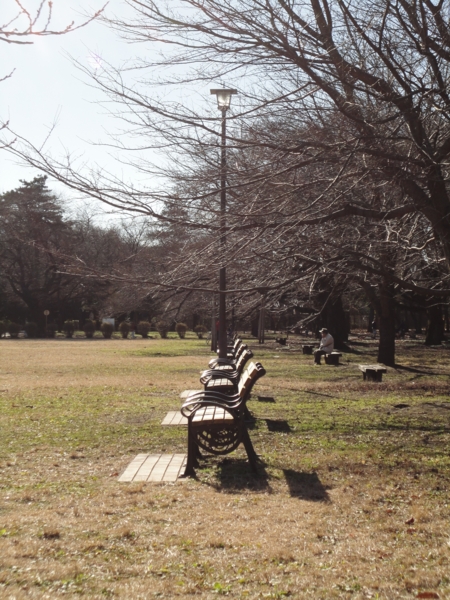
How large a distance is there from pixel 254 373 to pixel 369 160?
251 centimetres

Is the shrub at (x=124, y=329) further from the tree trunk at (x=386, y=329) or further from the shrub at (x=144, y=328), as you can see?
the tree trunk at (x=386, y=329)

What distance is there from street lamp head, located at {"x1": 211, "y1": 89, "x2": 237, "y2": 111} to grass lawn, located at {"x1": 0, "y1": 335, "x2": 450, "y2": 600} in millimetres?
3867

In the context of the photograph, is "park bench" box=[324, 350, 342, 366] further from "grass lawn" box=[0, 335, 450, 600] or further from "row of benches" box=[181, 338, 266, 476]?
"row of benches" box=[181, 338, 266, 476]

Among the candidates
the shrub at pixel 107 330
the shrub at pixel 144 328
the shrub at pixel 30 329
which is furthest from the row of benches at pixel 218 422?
the shrub at pixel 30 329

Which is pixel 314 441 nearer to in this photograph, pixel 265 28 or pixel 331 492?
pixel 331 492

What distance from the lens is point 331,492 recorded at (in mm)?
6270

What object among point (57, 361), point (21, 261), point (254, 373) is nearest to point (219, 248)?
point (254, 373)

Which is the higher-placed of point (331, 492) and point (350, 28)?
point (350, 28)

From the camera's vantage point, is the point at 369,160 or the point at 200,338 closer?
the point at 369,160

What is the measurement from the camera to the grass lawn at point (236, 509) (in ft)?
13.5

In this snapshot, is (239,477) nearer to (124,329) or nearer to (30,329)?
(124,329)

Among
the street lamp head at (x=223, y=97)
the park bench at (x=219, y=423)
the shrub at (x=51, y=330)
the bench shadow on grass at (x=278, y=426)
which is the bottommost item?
the bench shadow on grass at (x=278, y=426)

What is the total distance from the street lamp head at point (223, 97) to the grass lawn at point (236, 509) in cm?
387

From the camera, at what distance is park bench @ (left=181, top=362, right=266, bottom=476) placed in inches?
278
